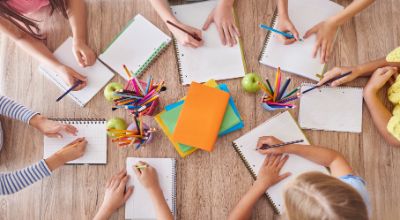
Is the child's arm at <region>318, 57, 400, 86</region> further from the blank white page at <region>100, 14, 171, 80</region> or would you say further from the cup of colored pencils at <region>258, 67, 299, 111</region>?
the blank white page at <region>100, 14, 171, 80</region>

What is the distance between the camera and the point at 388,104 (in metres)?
1.09

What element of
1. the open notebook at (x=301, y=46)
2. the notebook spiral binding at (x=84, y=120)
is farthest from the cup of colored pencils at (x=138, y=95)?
the open notebook at (x=301, y=46)

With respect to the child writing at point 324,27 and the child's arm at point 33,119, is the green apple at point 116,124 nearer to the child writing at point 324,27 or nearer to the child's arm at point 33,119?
the child's arm at point 33,119

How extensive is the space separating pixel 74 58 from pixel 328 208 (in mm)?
843

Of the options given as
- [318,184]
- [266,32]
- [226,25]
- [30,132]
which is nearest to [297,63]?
[266,32]

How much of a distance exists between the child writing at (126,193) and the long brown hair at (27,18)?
0.51 meters

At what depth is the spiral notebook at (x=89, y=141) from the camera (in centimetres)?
108

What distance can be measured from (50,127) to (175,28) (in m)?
0.47

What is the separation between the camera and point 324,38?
3.59 feet

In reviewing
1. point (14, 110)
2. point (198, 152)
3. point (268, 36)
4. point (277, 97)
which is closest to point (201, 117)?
point (198, 152)

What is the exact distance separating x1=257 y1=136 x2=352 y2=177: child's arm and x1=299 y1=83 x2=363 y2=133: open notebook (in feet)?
0.24

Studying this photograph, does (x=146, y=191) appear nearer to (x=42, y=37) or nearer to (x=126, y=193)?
(x=126, y=193)

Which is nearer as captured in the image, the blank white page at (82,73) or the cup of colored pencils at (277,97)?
the cup of colored pencils at (277,97)

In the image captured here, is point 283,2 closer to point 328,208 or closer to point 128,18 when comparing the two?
point 128,18
